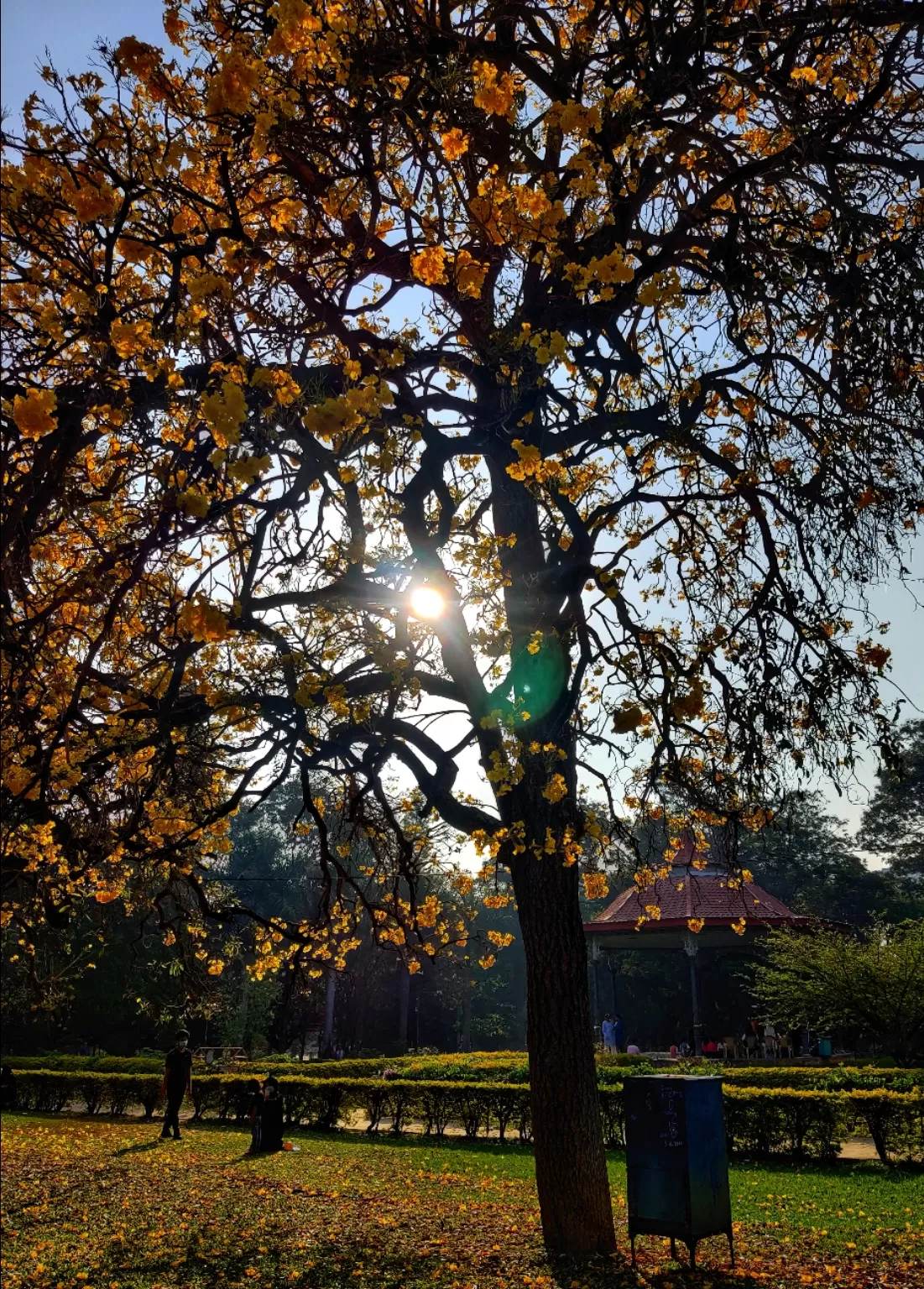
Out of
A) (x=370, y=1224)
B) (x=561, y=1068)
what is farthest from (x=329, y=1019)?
(x=561, y=1068)

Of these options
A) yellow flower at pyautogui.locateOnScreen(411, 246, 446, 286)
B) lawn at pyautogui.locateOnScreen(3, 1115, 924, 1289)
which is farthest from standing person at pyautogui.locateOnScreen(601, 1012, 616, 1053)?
yellow flower at pyautogui.locateOnScreen(411, 246, 446, 286)

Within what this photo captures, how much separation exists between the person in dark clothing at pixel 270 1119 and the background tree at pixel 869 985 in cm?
989

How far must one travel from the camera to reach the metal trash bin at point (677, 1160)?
6570 millimetres

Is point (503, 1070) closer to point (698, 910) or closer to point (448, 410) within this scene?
point (698, 910)

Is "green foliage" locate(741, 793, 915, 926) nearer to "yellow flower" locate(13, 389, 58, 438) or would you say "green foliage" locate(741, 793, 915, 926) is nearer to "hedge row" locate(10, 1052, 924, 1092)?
"hedge row" locate(10, 1052, 924, 1092)

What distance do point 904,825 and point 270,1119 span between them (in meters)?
41.1

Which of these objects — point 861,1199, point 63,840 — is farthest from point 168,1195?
point 861,1199

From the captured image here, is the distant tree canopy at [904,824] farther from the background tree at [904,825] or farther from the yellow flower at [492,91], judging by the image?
the yellow flower at [492,91]

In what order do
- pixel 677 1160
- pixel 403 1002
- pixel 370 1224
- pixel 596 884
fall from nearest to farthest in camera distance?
pixel 677 1160 → pixel 596 884 → pixel 370 1224 → pixel 403 1002

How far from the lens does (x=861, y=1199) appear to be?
31.4 ft

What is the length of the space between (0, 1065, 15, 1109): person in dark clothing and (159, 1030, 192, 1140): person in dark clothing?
649cm

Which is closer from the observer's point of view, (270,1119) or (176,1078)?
(270,1119)

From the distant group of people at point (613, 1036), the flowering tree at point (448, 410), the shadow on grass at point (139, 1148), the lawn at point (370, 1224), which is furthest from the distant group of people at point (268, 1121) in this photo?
the distant group of people at point (613, 1036)

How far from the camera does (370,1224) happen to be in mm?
8352
